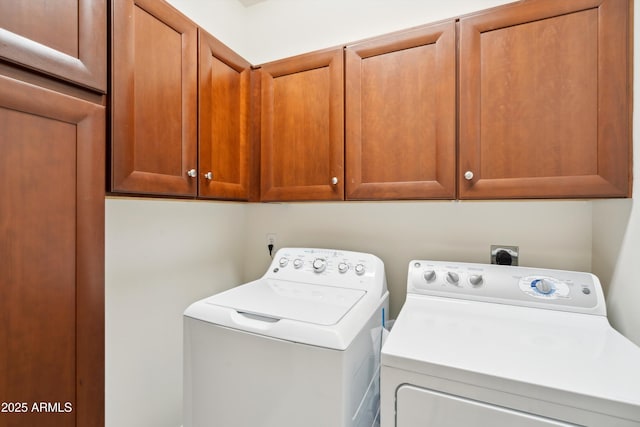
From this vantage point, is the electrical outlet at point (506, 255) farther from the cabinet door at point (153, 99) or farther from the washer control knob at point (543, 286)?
the cabinet door at point (153, 99)

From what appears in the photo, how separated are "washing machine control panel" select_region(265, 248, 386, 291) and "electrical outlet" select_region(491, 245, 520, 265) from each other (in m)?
0.58

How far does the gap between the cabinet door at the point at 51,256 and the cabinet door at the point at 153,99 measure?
11 centimetres

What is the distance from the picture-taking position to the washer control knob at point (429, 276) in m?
1.37

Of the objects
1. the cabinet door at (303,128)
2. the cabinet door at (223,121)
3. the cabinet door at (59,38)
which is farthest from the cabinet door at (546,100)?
the cabinet door at (59,38)

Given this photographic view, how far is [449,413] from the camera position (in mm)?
790

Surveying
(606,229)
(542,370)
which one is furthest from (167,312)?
(606,229)

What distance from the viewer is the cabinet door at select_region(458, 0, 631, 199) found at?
3.39 feet

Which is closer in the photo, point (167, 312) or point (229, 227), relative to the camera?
point (167, 312)

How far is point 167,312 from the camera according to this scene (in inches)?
63.4

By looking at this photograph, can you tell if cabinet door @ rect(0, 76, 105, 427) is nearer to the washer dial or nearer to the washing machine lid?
the washing machine lid

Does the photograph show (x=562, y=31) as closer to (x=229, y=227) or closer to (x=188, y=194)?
(x=188, y=194)

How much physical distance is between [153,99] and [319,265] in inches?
42.2

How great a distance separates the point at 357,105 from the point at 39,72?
113 centimetres

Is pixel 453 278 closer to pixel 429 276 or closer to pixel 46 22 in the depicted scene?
pixel 429 276
